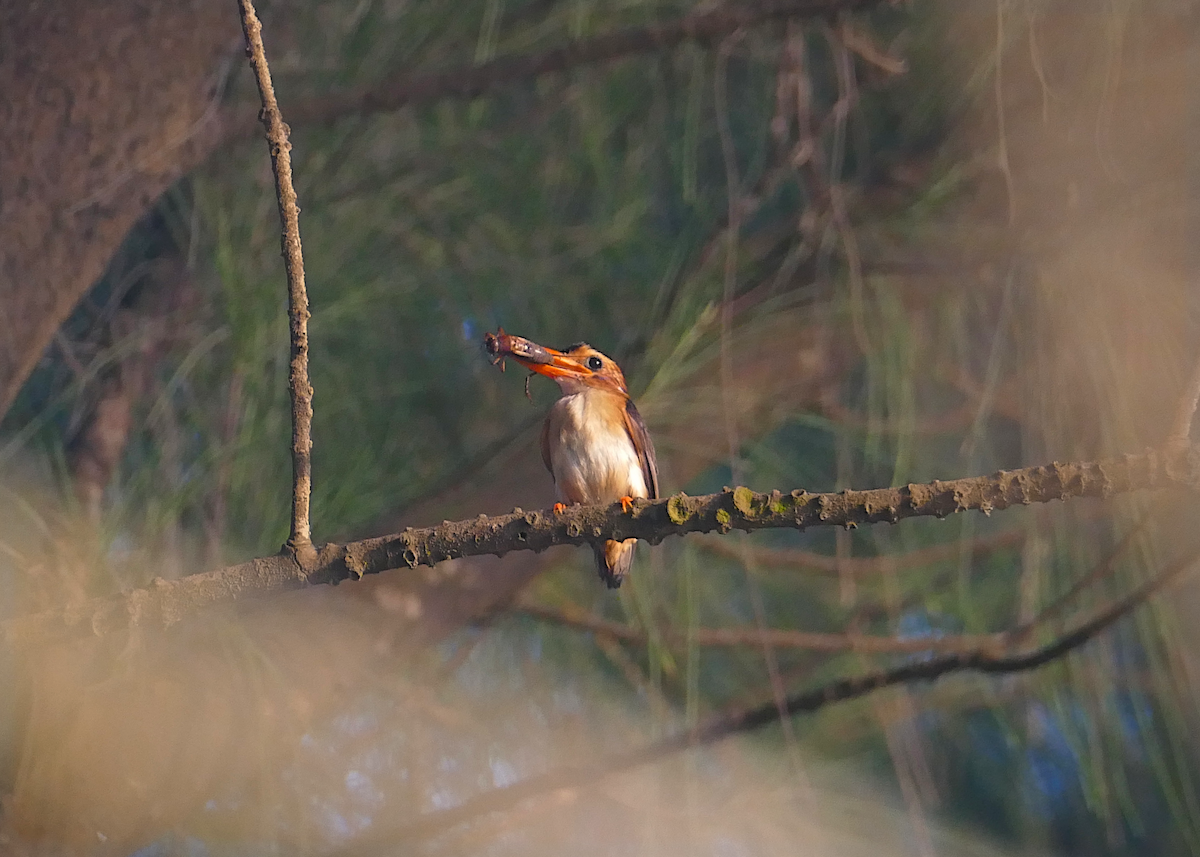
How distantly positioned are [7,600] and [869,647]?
868 millimetres

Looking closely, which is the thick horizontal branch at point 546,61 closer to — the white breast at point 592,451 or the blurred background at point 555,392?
the blurred background at point 555,392

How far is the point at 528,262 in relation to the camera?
4.73ft

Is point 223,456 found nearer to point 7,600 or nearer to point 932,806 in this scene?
point 7,600

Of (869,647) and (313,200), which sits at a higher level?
(313,200)

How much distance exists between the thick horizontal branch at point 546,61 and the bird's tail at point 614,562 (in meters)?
0.51

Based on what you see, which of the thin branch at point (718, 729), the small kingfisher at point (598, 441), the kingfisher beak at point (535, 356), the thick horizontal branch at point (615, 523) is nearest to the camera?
the thick horizontal branch at point (615, 523)

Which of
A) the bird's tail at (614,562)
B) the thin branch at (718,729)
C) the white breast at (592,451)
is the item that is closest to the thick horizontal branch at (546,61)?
the white breast at (592,451)

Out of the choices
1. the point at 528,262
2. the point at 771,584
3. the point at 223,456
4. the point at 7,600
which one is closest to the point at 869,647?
the point at 771,584

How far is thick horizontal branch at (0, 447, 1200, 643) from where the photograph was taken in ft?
2.56

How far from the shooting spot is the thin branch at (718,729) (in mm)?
1123

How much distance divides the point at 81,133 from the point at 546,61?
0.48 metres

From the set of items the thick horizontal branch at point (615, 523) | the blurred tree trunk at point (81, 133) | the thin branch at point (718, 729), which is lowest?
the thin branch at point (718, 729)

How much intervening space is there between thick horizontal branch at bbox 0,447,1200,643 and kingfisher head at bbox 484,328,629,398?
39 cm

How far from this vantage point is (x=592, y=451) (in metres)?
1.41
